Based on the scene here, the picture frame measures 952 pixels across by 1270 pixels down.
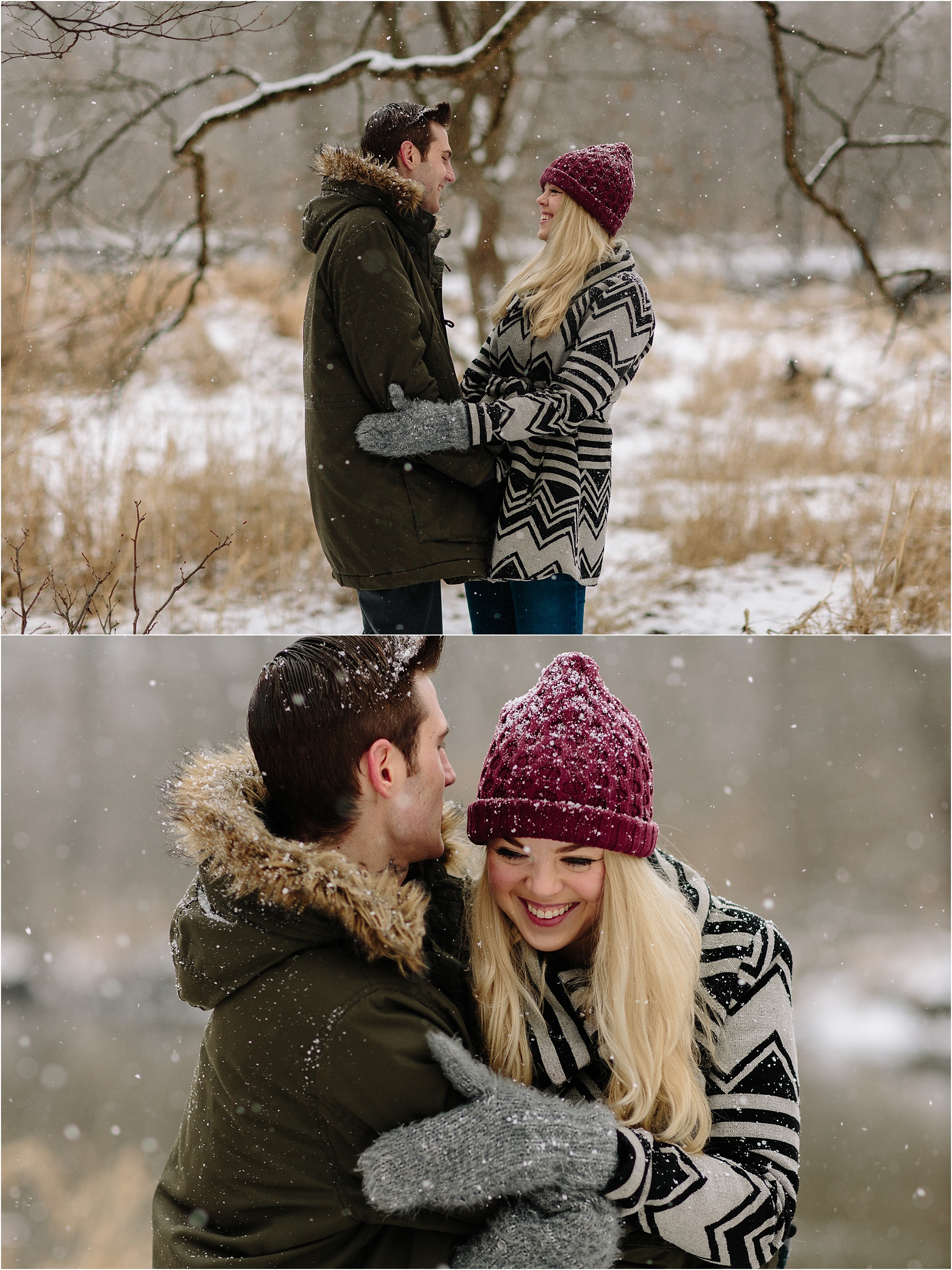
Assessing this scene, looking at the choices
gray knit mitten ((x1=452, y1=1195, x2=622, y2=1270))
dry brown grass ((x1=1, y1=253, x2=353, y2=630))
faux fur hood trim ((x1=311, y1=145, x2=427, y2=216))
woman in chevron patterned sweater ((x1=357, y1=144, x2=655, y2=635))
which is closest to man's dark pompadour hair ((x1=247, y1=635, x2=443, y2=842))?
woman in chevron patterned sweater ((x1=357, y1=144, x2=655, y2=635))

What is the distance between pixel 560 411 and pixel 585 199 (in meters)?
0.49

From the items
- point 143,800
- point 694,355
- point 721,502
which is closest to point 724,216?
point 694,355

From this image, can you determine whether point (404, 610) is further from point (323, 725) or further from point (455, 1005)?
point (455, 1005)

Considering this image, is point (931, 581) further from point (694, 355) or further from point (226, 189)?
point (226, 189)

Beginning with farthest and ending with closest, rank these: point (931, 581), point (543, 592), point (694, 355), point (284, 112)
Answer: point (694, 355) → point (284, 112) → point (931, 581) → point (543, 592)

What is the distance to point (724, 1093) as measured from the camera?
1644 mm

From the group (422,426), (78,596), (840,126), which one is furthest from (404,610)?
(840,126)

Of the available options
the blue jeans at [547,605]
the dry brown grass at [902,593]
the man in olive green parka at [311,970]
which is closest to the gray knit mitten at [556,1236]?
the man in olive green parka at [311,970]

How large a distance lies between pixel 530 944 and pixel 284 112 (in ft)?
12.4

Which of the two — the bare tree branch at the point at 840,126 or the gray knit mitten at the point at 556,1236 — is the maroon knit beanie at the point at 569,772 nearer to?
the gray knit mitten at the point at 556,1236

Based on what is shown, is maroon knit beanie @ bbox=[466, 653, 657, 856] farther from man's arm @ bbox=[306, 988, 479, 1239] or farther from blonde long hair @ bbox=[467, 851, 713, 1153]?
man's arm @ bbox=[306, 988, 479, 1239]

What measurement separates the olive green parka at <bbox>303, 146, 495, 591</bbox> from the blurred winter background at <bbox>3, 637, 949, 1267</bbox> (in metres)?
0.37

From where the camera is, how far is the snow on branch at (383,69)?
313cm

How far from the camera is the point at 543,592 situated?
220 cm
